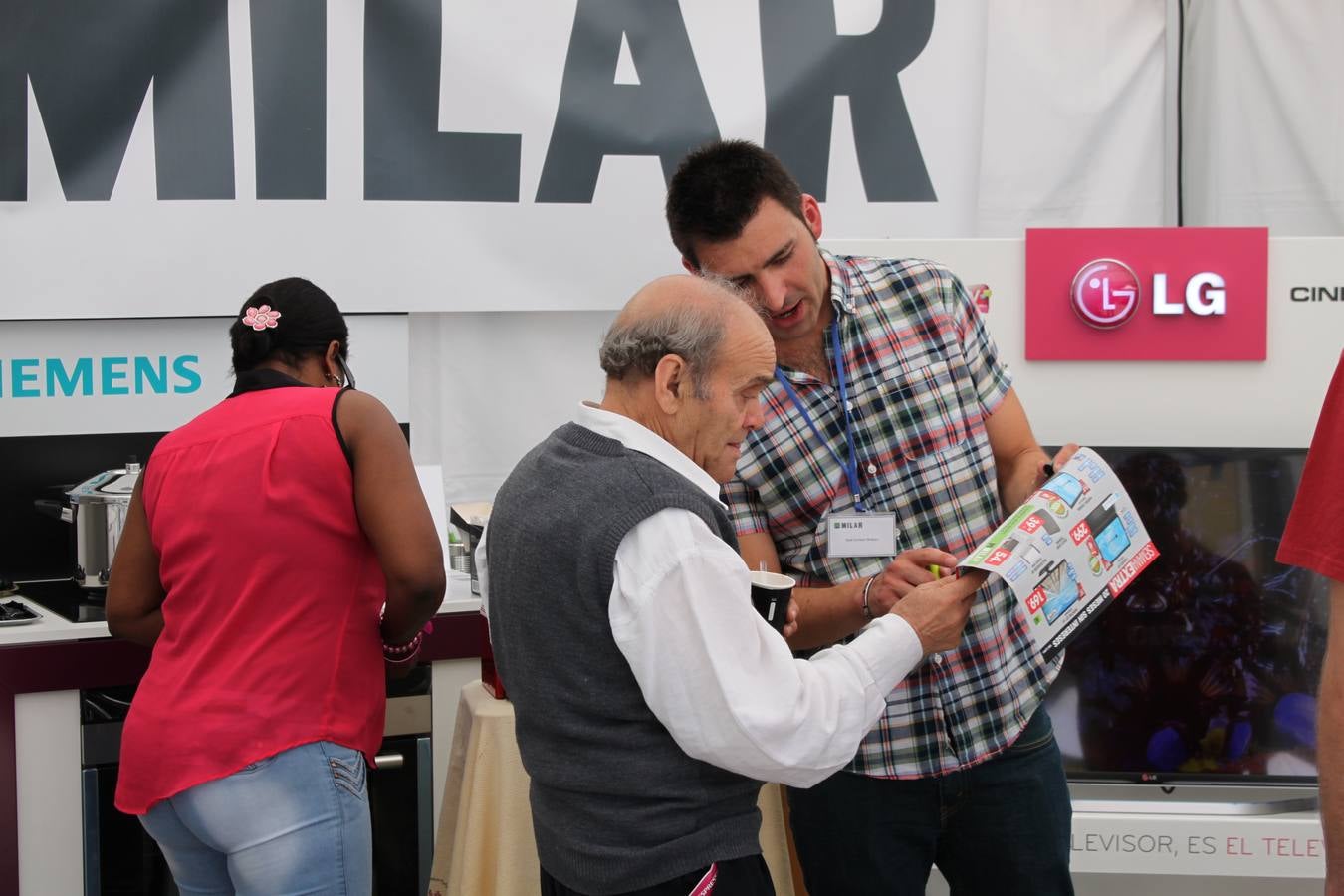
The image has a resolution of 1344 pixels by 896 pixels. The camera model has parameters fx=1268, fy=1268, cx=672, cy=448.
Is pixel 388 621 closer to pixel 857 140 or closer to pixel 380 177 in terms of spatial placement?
pixel 380 177

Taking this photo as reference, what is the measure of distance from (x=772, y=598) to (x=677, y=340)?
315 millimetres

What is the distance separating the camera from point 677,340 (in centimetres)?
136

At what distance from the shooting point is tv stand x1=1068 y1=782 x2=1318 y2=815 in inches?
98.4

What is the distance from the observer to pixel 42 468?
3260mm

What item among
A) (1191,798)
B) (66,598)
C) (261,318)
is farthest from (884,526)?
(66,598)

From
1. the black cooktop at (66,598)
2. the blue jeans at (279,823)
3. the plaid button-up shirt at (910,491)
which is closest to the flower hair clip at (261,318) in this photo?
the blue jeans at (279,823)

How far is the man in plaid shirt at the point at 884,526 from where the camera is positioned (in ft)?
5.72

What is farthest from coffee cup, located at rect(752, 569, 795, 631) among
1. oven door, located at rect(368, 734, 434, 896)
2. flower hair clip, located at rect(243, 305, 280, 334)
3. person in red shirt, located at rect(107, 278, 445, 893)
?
oven door, located at rect(368, 734, 434, 896)

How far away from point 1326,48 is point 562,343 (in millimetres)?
2297

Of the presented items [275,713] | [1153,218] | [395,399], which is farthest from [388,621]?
[1153,218]

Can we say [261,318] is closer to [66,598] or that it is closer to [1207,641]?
→ [66,598]

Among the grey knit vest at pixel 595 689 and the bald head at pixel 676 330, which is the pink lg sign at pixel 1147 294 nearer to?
the bald head at pixel 676 330

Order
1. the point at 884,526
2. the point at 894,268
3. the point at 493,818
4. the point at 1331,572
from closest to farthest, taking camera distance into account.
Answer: the point at 1331,572
the point at 884,526
the point at 894,268
the point at 493,818

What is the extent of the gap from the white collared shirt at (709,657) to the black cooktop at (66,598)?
1.83 metres
